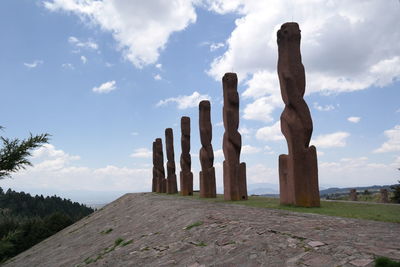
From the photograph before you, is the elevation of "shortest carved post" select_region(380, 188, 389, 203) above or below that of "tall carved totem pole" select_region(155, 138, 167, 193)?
below

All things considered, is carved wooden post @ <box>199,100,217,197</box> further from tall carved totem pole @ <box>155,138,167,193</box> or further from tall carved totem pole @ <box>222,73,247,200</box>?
tall carved totem pole @ <box>155,138,167,193</box>

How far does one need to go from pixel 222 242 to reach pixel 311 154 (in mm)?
5068

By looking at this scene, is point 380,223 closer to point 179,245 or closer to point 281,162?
point 179,245

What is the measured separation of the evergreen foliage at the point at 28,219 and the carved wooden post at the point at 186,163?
8.67m

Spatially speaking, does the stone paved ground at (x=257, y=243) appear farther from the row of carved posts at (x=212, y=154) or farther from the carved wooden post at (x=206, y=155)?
the carved wooden post at (x=206, y=155)

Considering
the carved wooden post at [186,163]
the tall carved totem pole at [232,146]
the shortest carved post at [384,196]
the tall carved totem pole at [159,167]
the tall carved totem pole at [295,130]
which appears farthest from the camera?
the tall carved totem pole at [159,167]

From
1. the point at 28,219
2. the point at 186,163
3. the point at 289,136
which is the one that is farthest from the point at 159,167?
the point at 28,219

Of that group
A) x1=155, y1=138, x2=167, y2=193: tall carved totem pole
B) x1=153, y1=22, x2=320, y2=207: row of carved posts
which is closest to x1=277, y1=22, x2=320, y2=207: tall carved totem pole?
x1=153, y1=22, x2=320, y2=207: row of carved posts

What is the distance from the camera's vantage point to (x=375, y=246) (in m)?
5.15

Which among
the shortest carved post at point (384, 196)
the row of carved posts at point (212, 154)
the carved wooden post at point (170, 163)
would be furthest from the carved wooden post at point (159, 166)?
the shortest carved post at point (384, 196)

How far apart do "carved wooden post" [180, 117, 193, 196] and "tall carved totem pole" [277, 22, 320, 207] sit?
31.7 ft

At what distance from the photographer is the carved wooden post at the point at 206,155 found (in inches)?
687

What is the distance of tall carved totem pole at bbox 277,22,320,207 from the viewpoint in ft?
34.9

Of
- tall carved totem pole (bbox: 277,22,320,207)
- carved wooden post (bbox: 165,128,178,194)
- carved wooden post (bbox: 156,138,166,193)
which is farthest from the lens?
carved wooden post (bbox: 156,138,166,193)
